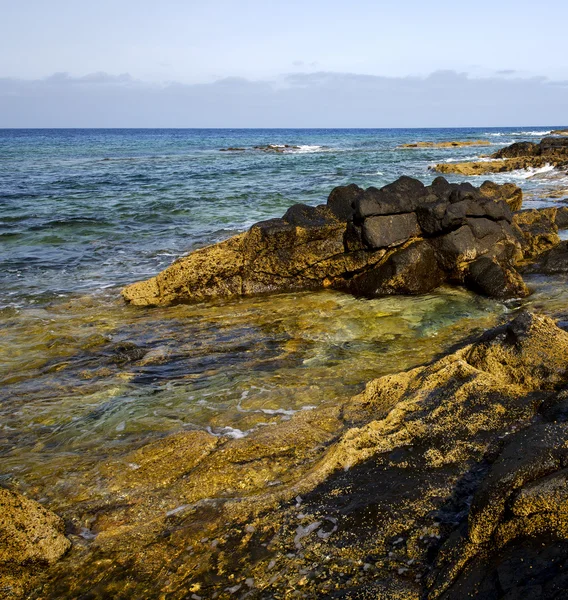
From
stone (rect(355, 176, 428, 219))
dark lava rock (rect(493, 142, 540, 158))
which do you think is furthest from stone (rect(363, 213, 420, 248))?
dark lava rock (rect(493, 142, 540, 158))

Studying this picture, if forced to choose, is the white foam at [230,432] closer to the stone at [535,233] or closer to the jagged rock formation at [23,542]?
the jagged rock formation at [23,542]

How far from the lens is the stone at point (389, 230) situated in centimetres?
964

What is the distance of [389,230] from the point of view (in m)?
9.77

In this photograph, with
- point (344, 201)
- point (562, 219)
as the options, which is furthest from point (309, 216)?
point (562, 219)

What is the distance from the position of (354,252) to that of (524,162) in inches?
1070

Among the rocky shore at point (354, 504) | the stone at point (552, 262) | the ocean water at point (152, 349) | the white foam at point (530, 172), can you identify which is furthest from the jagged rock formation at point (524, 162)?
the rocky shore at point (354, 504)

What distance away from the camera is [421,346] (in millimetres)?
6902

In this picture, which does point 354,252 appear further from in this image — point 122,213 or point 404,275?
point 122,213

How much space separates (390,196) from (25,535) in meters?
8.29

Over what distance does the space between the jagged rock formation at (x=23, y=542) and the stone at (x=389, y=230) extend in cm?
728

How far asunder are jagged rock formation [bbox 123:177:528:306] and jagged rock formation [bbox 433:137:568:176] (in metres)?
22.1

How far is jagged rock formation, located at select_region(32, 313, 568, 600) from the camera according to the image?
281cm

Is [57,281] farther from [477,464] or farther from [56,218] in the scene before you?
[477,464]

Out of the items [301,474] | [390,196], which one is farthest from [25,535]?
[390,196]
